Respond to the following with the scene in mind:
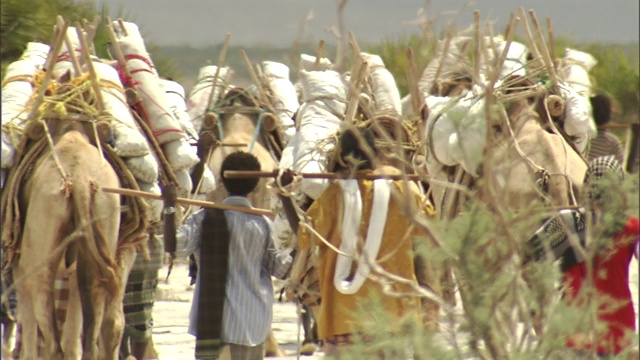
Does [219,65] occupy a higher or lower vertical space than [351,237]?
higher

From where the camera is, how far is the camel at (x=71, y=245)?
8.88 meters

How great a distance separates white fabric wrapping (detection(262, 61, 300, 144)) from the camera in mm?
13133

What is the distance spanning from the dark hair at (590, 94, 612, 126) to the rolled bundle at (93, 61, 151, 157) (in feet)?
15.8

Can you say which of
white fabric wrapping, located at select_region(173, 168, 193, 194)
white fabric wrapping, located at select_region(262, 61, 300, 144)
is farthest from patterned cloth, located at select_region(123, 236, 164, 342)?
→ white fabric wrapping, located at select_region(262, 61, 300, 144)

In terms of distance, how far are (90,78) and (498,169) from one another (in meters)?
4.65

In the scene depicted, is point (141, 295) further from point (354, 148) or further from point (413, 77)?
point (413, 77)

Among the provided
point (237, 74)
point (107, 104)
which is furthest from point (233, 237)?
point (237, 74)

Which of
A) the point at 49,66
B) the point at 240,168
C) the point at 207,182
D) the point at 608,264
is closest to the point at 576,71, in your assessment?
the point at 207,182

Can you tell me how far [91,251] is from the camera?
8.97 m

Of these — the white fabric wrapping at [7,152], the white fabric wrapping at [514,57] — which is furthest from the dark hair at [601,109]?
the white fabric wrapping at [7,152]

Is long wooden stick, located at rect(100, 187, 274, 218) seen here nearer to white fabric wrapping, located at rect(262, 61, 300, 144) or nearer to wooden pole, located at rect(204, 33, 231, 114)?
white fabric wrapping, located at rect(262, 61, 300, 144)

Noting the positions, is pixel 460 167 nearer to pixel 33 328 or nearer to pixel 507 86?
pixel 507 86

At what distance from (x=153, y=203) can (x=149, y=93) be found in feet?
3.45

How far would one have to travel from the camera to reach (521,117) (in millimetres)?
9461
